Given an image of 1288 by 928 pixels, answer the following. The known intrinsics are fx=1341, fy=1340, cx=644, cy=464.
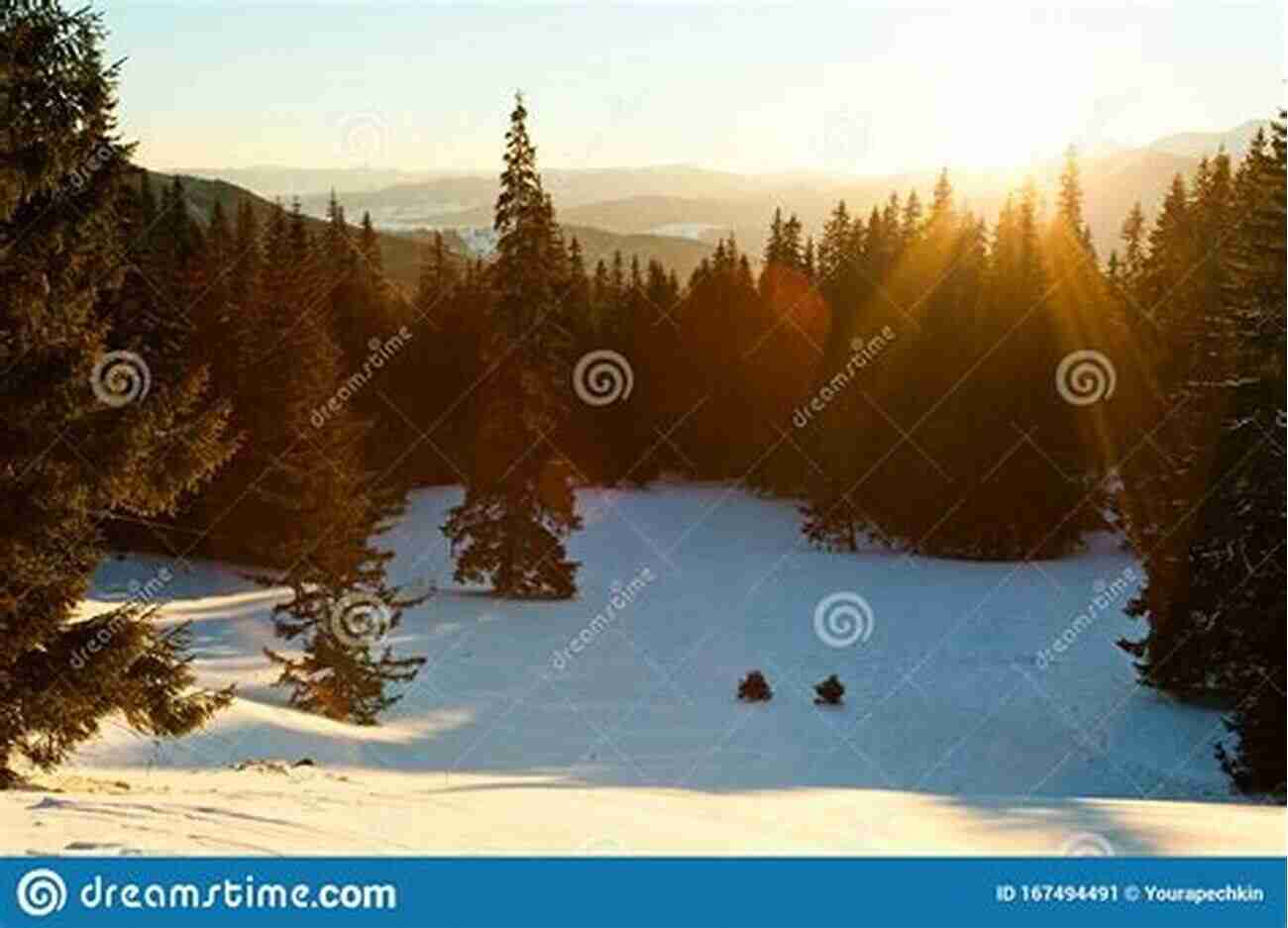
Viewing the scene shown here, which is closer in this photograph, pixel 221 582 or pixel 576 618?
pixel 576 618

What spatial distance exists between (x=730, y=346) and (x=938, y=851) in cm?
5031

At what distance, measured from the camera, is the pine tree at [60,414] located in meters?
12.2

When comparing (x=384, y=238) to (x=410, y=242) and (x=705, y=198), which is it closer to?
(x=410, y=242)

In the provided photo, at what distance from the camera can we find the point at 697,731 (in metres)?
24.4

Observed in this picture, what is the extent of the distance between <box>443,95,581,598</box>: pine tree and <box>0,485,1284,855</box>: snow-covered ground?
1.04m

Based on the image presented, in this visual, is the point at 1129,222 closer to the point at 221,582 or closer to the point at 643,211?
the point at 643,211

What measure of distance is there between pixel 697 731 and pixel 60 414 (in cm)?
1450

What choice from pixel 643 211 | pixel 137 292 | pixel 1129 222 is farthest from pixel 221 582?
pixel 1129 222

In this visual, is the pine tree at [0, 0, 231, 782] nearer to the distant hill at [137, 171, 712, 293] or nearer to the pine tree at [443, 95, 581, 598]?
the pine tree at [443, 95, 581, 598]

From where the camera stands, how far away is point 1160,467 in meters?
29.2

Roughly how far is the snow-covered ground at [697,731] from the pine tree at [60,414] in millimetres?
1110

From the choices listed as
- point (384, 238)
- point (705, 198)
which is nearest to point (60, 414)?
point (705, 198)

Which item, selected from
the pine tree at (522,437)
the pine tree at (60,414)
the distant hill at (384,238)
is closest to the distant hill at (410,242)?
the distant hill at (384,238)
